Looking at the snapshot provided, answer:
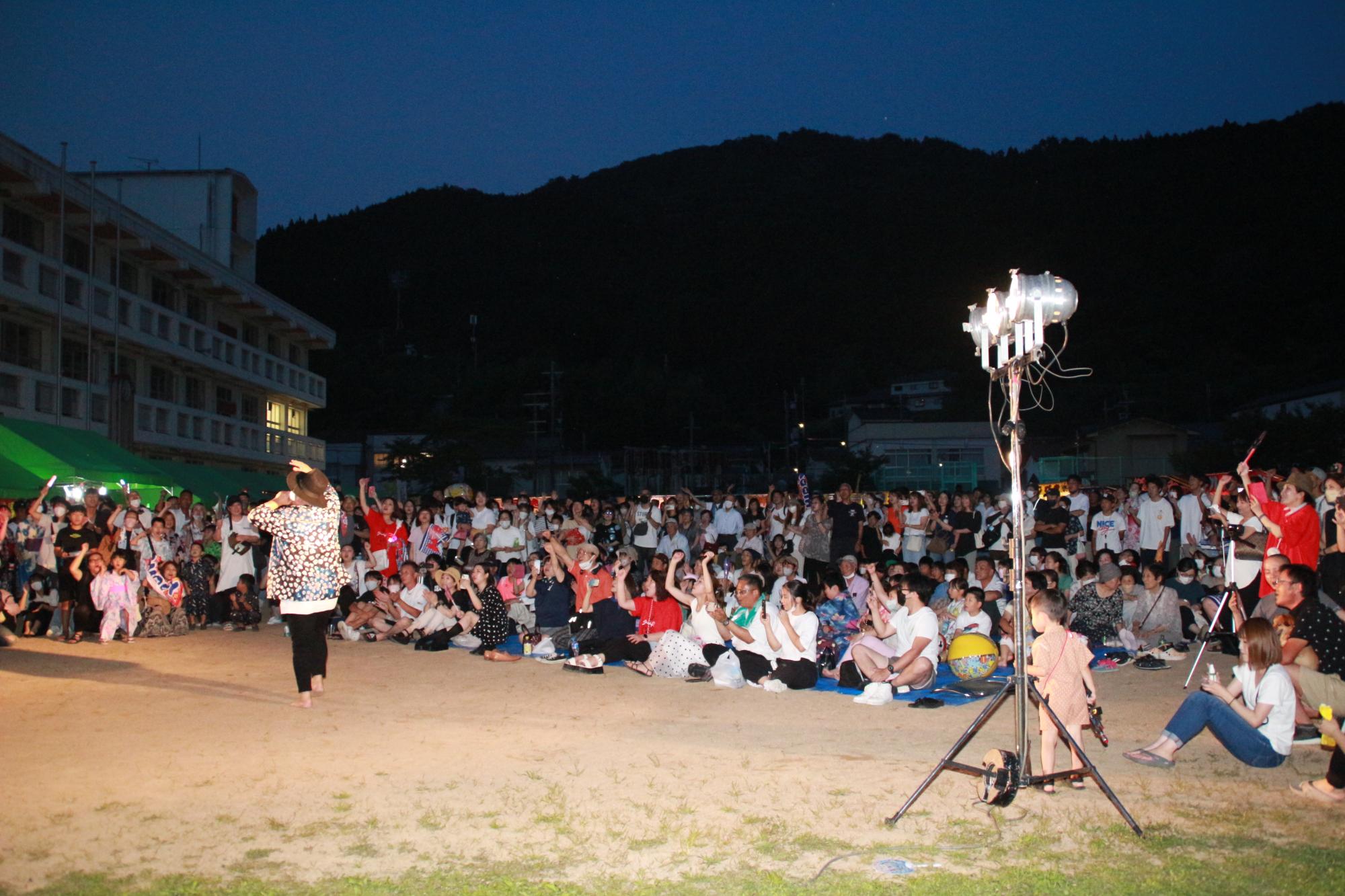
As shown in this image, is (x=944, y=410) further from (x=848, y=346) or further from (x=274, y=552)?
(x=274, y=552)

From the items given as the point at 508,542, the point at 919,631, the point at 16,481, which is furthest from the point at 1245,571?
the point at 16,481

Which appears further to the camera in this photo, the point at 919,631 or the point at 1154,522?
the point at 1154,522

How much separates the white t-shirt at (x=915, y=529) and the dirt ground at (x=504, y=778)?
591 cm

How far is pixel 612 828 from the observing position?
532cm

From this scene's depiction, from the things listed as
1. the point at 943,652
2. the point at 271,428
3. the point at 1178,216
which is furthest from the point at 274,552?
the point at 1178,216

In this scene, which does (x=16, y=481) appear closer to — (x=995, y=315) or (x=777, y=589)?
(x=777, y=589)

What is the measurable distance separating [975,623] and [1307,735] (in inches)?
149

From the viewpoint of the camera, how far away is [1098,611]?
11.9m

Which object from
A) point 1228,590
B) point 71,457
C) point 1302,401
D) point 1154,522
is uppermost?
point 1302,401

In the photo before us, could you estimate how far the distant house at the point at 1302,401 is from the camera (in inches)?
1569

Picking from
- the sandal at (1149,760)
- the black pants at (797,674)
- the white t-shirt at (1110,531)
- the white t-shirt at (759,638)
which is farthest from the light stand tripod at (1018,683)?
the white t-shirt at (1110,531)

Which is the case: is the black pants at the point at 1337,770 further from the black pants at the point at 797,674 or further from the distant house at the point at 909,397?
the distant house at the point at 909,397

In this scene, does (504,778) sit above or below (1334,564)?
below

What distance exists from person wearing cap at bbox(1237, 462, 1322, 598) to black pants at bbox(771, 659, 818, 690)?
165 inches
